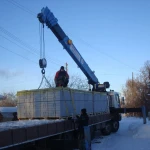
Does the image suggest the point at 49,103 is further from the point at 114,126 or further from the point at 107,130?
the point at 114,126

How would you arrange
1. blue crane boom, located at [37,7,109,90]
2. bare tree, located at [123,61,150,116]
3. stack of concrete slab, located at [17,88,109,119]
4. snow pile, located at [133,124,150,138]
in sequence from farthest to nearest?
bare tree, located at [123,61,150,116], snow pile, located at [133,124,150,138], blue crane boom, located at [37,7,109,90], stack of concrete slab, located at [17,88,109,119]

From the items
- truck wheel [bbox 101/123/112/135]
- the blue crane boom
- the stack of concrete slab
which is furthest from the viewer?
truck wheel [bbox 101/123/112/135]

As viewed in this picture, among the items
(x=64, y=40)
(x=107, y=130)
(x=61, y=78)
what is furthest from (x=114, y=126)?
(x=61, y=78)

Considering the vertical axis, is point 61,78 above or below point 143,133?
above

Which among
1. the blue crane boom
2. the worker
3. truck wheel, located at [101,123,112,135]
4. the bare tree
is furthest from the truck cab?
the bare tree

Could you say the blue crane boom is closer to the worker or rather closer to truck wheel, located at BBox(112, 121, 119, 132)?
the worker

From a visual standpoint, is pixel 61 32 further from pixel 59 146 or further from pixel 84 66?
pixel 59 146

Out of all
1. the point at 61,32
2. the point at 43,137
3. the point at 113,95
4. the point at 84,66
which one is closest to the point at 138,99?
the point at 113,95

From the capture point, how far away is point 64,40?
47.7ft

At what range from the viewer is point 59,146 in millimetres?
9188

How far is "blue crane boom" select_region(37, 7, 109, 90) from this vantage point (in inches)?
517

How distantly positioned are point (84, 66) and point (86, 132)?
23.6 feet

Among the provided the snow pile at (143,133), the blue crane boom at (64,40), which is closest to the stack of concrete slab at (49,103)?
the blue crane boom at (64,40)

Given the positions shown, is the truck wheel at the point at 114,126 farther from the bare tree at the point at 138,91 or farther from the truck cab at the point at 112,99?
the bare tree at the point at 138,91
